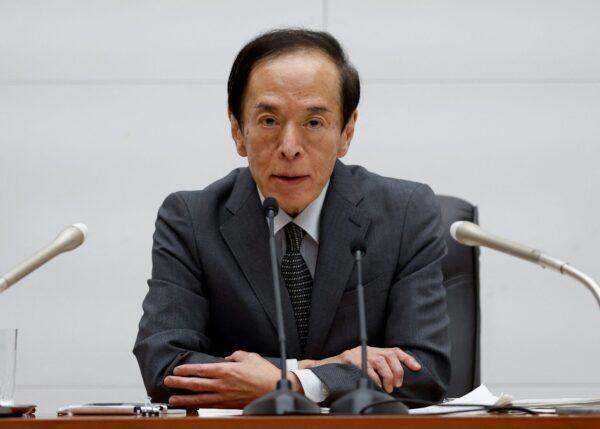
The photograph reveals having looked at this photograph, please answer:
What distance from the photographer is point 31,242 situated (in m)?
3.48

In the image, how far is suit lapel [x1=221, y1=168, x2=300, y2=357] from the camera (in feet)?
7.77

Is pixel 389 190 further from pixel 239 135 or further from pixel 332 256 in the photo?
pixel 239 135

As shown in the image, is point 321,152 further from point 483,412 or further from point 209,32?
point 209,32

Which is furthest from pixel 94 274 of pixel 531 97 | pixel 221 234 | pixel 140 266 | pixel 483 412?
pixel 483 412

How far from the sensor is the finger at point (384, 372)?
212cm

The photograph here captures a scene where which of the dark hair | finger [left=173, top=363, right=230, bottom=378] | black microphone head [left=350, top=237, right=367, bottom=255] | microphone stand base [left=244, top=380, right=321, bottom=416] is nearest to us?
microphone stand base [left=244, top=380, right=321, bottom=416]

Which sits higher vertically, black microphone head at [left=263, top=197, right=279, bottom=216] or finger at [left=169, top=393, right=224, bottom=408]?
black microphone head at [left=263, top=197, right=279, bottom=216]

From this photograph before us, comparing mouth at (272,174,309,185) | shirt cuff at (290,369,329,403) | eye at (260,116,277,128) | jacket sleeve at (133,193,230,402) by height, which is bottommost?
shirt cuff at (290,369,329,403)

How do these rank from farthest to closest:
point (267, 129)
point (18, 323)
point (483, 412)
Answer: point (18, 323)
point (267, 129)
point (483, 412)

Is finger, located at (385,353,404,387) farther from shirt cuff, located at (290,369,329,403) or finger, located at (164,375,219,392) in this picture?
finger, located at (164,375,219,392)

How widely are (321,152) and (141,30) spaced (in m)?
1.43

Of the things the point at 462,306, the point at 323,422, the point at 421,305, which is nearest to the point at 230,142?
the point at 462,306

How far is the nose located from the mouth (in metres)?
0.05

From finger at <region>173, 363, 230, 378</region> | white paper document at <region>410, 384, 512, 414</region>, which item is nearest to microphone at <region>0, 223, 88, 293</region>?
finger at <region>173, 363, 230, 378</region>
